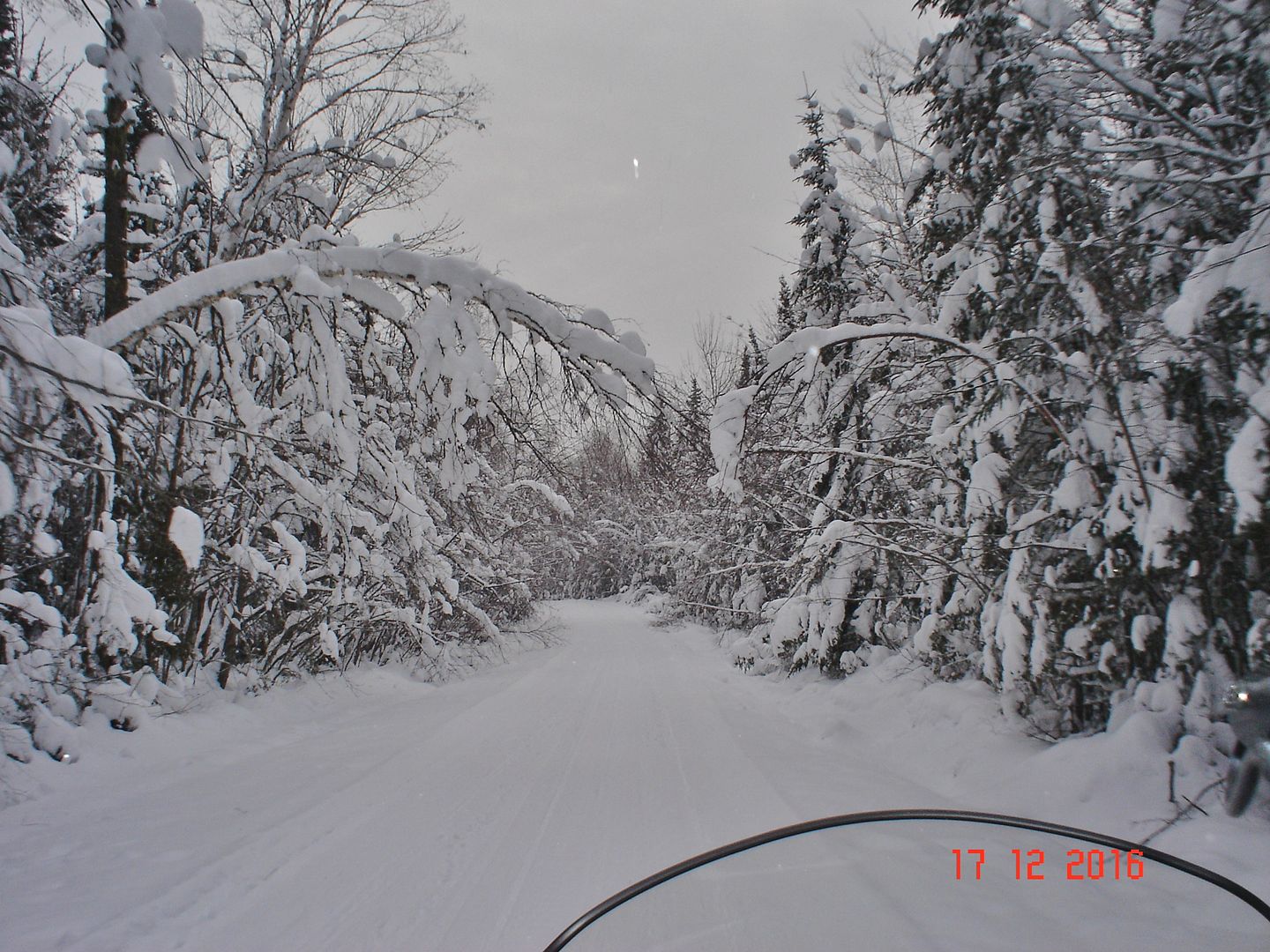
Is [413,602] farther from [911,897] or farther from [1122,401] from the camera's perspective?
[1122,401]

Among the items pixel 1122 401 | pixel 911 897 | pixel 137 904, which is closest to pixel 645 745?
pixel 911 897

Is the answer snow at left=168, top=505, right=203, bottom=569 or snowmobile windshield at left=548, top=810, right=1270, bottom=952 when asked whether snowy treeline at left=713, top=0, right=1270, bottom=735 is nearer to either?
snowmobile windshield at left=548, top=810, right=1270, bottom=952

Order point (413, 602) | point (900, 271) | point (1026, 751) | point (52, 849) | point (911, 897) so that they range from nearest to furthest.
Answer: point (911, 897), point (52, 849), point (1026, 751), point (900, 271), point (413, 602)

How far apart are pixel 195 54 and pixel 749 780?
6.47 metres

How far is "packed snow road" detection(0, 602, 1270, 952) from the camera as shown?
3.19 m

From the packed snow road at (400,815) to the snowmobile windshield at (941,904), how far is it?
0.12 m

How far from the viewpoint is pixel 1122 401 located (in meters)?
4.23

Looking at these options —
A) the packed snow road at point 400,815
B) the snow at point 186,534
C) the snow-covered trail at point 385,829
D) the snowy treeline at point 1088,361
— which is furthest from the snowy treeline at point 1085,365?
the snow at point 186,534

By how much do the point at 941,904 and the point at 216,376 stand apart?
25.2 ft
